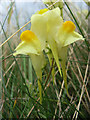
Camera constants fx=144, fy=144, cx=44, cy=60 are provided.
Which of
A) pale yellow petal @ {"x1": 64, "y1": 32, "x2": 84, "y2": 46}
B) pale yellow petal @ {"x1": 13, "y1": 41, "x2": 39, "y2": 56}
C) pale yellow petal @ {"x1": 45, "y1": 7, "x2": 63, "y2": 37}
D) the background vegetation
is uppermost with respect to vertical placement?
pale yellow petal @ {"x1": 45, "y1": 7, "x2": 63, "y2": 37}

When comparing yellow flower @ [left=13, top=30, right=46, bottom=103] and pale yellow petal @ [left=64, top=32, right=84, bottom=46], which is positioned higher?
yellow flower @ [left=13, top=30, right=46, bottom=103]

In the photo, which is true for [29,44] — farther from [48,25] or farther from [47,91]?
[47,91]

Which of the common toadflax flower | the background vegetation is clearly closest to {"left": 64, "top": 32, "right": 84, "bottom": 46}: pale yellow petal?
the common toadflax flower

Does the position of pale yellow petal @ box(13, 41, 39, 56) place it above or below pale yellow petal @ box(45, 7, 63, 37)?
below

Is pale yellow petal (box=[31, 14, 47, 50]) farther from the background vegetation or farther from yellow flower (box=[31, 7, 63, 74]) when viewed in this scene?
the background vegetation

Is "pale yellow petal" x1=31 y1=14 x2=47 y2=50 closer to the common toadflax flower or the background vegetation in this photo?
the common toadflax flower

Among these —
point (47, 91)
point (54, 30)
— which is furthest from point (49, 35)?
point (47, 91)

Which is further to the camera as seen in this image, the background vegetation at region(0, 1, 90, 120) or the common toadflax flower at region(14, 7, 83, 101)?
the background vegetation at region(0, 1, 90, 120)

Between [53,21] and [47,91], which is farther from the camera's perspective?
[47,91]

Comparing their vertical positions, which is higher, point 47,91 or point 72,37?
point 72,37
